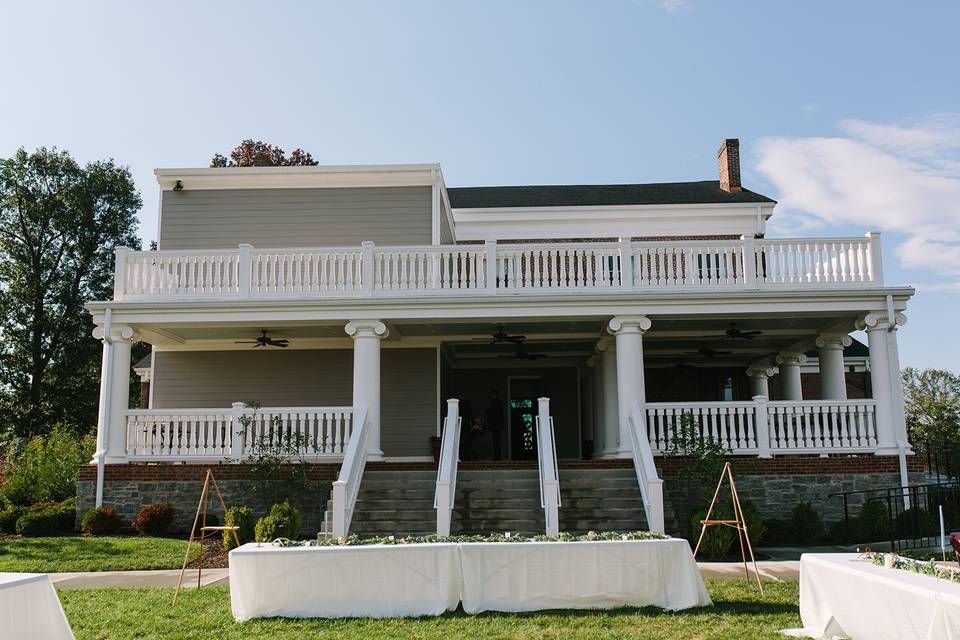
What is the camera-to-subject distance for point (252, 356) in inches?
763

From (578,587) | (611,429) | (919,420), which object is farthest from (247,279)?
(919,420)

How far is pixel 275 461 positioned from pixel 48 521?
4238 mm

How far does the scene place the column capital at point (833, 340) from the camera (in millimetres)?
18203

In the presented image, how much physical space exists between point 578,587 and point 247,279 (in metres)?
10.3

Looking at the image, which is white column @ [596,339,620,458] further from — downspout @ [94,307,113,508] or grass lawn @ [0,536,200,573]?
downspout @ [94,307,113,508]

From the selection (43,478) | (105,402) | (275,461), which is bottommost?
(43,478)

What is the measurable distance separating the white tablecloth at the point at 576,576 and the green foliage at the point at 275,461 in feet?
24.1

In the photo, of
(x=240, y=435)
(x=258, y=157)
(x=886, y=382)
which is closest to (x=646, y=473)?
(x=886, y=382)

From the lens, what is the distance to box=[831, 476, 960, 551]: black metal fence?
13961 millimetres

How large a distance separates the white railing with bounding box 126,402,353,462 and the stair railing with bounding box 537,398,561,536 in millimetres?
3535

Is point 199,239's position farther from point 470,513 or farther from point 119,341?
point 470,513

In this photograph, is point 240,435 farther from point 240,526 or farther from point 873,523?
point 873,523

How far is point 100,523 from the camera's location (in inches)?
595

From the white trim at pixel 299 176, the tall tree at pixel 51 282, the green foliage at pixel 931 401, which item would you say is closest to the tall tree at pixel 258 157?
the tall tree at pixel 51 282
